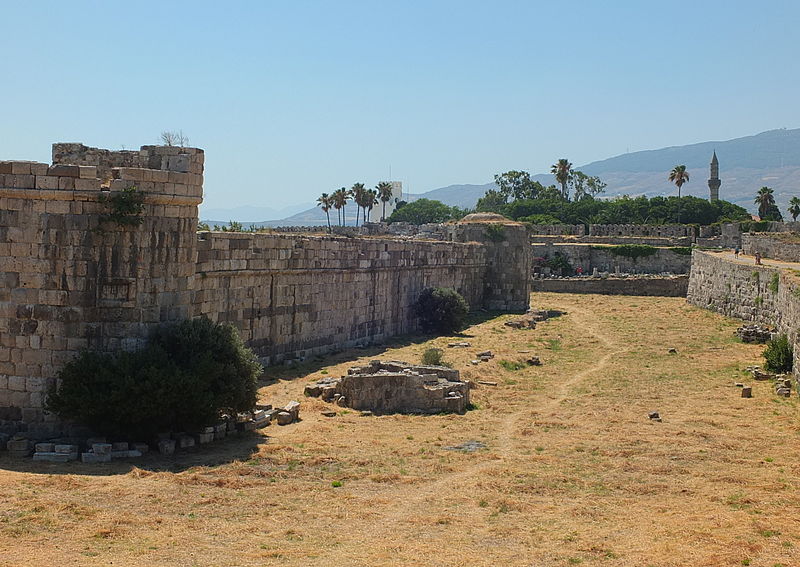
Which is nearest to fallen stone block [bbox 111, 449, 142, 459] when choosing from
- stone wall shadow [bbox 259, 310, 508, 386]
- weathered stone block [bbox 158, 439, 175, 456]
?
weathered stone block [bbox 158, 439, 175, 456]

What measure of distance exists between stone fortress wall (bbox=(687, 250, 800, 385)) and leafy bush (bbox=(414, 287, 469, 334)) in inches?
366

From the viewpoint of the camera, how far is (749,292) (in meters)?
30.2

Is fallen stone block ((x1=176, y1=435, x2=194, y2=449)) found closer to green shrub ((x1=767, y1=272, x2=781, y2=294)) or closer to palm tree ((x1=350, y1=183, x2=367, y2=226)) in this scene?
green shrub ((x1=767, y1=272, x2=781, y2=294))

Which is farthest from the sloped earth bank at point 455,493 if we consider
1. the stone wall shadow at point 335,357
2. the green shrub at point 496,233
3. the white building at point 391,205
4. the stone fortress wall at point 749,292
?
the white building at point 391,205

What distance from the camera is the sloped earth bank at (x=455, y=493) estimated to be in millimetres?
8125

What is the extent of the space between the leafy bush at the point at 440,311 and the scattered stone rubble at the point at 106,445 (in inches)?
575

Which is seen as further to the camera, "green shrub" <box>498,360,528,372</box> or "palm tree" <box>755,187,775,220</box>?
"palm tree" <box>755,187,775,220</box>

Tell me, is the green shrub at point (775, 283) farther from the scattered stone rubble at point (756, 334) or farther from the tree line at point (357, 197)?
the tree line at point (357, 197)

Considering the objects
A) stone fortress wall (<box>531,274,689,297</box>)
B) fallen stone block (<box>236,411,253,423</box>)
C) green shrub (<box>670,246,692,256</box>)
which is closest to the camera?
fallen stone block (<box>236,411,253,423</box>)

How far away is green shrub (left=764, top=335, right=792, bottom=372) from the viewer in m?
19.3

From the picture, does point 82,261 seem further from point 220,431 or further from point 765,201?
point 765,201

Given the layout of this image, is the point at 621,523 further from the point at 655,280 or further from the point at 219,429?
the point at 655,280

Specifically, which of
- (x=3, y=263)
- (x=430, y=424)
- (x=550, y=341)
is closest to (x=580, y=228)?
(x=550, y=341)

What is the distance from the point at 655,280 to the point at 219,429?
36105 millimetres
